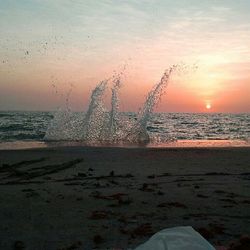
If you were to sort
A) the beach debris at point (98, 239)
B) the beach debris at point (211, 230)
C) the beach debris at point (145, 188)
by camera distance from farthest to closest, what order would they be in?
the beach debris at point (145, 188) → the beach debris at point (211, 230) → the beach debris at point (98, 239)

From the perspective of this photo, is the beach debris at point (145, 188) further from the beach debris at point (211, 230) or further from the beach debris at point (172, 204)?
the beach debris at point (211, 230)

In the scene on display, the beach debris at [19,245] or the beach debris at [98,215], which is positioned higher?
the beach debris at [98,215]

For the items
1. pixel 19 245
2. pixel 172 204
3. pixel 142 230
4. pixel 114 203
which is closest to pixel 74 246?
pixel 19 245

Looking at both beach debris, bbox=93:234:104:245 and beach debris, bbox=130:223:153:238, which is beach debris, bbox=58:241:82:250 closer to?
beach debris, bbox=93:234:104:245

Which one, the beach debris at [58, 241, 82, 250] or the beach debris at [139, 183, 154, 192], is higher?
the beach debris at [139, 183, 154, 192]

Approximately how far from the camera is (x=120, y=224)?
17.7 ft

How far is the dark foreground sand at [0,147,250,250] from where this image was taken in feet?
16.3

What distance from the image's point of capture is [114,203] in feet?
21.3

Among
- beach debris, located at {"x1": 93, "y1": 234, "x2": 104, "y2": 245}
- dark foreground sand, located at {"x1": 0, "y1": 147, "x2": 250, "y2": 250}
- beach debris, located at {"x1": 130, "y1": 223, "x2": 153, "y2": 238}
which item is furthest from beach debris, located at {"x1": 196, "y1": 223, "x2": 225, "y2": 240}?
beach debris, located at {"x1": 93, "y1": 234, "x2": 104, "y2": 245}

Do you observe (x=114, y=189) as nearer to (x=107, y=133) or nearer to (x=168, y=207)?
(x=168, y=207)

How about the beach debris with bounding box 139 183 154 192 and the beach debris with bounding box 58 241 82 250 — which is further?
the beach debris with bounding box 139 183 154 192

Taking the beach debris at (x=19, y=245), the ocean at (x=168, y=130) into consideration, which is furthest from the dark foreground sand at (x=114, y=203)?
the ocean at (x=168, y=130)

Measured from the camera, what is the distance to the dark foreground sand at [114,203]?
4965 millimetres

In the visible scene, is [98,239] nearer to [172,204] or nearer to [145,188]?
[172,204]
